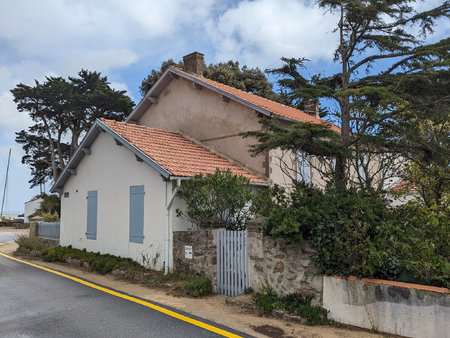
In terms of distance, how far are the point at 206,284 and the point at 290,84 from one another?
5288 millimetres

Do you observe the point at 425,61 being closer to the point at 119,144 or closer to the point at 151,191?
the point at 151,191

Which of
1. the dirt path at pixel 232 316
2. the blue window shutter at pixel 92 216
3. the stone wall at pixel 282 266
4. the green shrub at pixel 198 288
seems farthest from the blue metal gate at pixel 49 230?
the stone wall at pixel 282 266

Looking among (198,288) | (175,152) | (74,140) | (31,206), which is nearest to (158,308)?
(198,288)

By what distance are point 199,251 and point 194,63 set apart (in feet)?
35.6

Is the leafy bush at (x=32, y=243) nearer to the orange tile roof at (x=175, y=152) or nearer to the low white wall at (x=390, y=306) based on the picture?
the orange tile roof at (x=175, y=152)

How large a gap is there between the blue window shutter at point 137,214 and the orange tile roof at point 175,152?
1.26 meters

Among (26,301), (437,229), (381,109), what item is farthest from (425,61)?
(26,301)

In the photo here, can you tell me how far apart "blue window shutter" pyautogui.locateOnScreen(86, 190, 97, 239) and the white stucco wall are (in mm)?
200

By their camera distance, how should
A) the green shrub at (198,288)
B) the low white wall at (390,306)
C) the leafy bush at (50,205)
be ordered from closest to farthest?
the low white wall at (390,306)
the green shrub at (198,288)
the leafy bush at (50,205)

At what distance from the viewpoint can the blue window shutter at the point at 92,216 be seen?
43.3 ft

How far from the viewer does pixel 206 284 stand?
8.32 m

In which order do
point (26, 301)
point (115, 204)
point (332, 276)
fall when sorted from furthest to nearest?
point (115, 204)
point (26, 301)
point (332, 276)

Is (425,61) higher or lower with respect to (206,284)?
higher

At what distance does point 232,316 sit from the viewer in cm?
672
